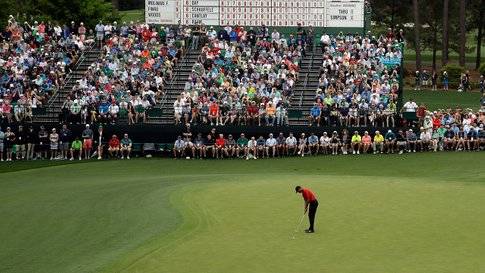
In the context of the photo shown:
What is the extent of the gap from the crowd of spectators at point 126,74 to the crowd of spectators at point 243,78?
1.63 meters

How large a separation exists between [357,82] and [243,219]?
69.9 feet

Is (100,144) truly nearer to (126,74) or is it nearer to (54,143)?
(54,143)

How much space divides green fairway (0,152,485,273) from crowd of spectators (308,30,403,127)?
4.33 m

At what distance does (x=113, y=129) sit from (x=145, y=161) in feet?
9.16

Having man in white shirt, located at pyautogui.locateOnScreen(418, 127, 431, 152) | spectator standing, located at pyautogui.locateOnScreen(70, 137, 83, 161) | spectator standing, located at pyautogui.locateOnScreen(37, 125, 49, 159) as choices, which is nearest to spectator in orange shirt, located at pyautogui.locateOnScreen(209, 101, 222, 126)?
spectator standing, located at pyautogui.locateOnScreen(70, 137, 83, 161)

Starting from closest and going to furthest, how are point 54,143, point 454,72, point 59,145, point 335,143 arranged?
point 335,143 < point 54,143 < point 59,145 < point 454,72

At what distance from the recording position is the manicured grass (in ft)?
199

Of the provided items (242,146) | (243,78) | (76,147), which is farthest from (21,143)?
(243,78)

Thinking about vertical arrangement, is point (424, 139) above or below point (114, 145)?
above

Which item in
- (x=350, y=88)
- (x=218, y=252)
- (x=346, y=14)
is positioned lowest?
(x=218, y=252)

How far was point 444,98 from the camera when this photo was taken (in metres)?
63.9

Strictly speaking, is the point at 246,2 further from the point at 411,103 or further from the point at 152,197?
the point at 152,197

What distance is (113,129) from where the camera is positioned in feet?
161

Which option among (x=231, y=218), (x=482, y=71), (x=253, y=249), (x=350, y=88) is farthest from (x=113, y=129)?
(x=482, y=71)
